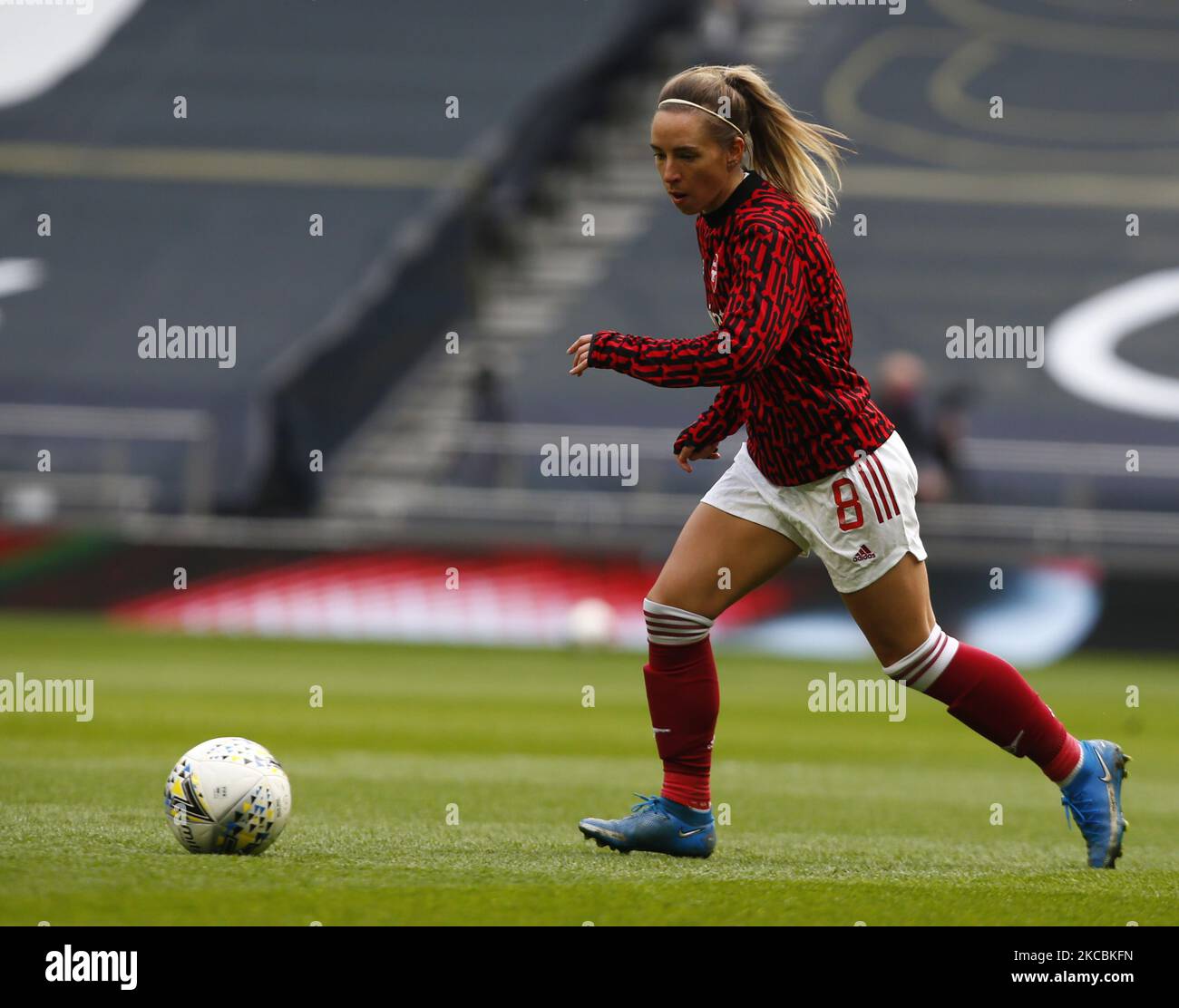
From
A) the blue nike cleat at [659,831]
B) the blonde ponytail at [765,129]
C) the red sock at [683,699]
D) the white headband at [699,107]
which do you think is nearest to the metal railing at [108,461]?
the red sock at [683,699]

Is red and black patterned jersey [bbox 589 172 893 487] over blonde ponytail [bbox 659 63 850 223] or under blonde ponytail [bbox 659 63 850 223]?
under

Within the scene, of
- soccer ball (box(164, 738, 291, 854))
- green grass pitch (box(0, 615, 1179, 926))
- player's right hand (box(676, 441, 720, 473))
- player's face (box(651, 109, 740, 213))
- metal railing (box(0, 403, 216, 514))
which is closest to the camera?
green grass pitch (box(0, 615, 1179, 926))

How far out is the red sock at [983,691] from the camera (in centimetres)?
530

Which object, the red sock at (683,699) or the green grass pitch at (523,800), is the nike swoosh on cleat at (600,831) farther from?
the red sock at (683,699)

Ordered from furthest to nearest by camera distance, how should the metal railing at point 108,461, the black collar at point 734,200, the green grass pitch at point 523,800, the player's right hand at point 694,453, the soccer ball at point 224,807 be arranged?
the metal railing at point 108,461, the player's right hand at point 694,453, the black collar at point 734,200, the soccer ball at point 224,807, the green grass pitch at point 523,800

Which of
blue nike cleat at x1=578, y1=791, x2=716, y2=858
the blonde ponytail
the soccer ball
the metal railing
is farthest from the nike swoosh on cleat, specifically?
the metal railing

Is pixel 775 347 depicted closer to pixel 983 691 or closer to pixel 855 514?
pixel 855 514

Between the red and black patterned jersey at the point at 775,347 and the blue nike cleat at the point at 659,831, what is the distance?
3.37 ft

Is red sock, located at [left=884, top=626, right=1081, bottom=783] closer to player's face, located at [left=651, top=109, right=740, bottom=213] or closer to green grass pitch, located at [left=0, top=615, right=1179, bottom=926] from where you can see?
green grass pitch, located at [left=0, top=615, right=1179, bottom=926]

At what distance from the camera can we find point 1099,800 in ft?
17.6

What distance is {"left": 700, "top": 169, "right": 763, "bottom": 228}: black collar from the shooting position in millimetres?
5234

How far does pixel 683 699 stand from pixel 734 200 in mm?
1483
